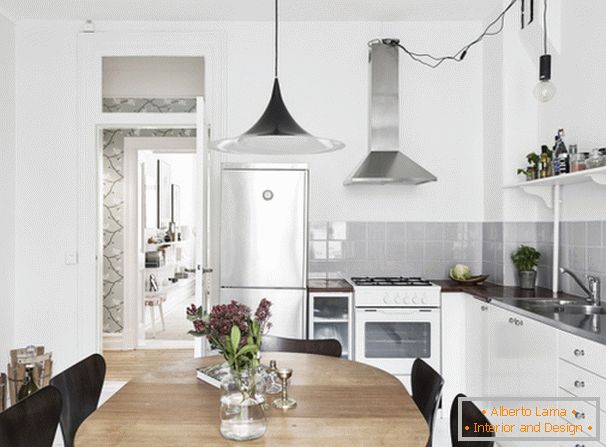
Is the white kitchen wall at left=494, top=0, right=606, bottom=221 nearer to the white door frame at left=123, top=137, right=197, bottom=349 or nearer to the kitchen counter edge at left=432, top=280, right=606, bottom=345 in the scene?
the kitchen counter edge at left=432, top=280, right=606, bottom=345

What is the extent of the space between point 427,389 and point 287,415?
61 centimetres

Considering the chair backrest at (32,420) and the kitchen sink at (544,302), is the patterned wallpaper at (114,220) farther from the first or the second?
the chair backrest at (32,420)

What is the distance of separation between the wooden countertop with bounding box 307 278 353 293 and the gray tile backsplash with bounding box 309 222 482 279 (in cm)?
18

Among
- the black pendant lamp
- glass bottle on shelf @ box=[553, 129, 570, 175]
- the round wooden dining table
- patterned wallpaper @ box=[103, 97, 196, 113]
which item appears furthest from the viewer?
patterned wallpaper @ box=[103, 97, 196, 113]

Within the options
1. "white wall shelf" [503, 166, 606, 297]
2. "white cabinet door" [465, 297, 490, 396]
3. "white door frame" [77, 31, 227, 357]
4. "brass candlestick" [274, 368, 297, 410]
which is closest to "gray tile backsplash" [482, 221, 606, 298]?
"white wall shelf" [503, 166, 606, 297]

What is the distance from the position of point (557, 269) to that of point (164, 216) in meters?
5.46

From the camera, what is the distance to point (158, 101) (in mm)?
5348

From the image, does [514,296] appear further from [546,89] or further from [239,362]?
[239,362]

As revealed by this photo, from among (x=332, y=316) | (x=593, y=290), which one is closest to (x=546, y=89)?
(x=593, y=290)

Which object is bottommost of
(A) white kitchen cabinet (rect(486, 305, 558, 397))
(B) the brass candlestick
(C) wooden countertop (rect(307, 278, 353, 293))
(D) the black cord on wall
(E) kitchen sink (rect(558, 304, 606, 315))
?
(A) white kitchen cabinet (rect(486, 305, 558, 397))

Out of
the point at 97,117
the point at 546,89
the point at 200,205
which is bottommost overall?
the point at 200,205

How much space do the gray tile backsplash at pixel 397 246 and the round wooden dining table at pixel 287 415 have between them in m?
2.14

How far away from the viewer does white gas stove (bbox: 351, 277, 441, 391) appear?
3480mm

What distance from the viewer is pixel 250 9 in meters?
3.87
